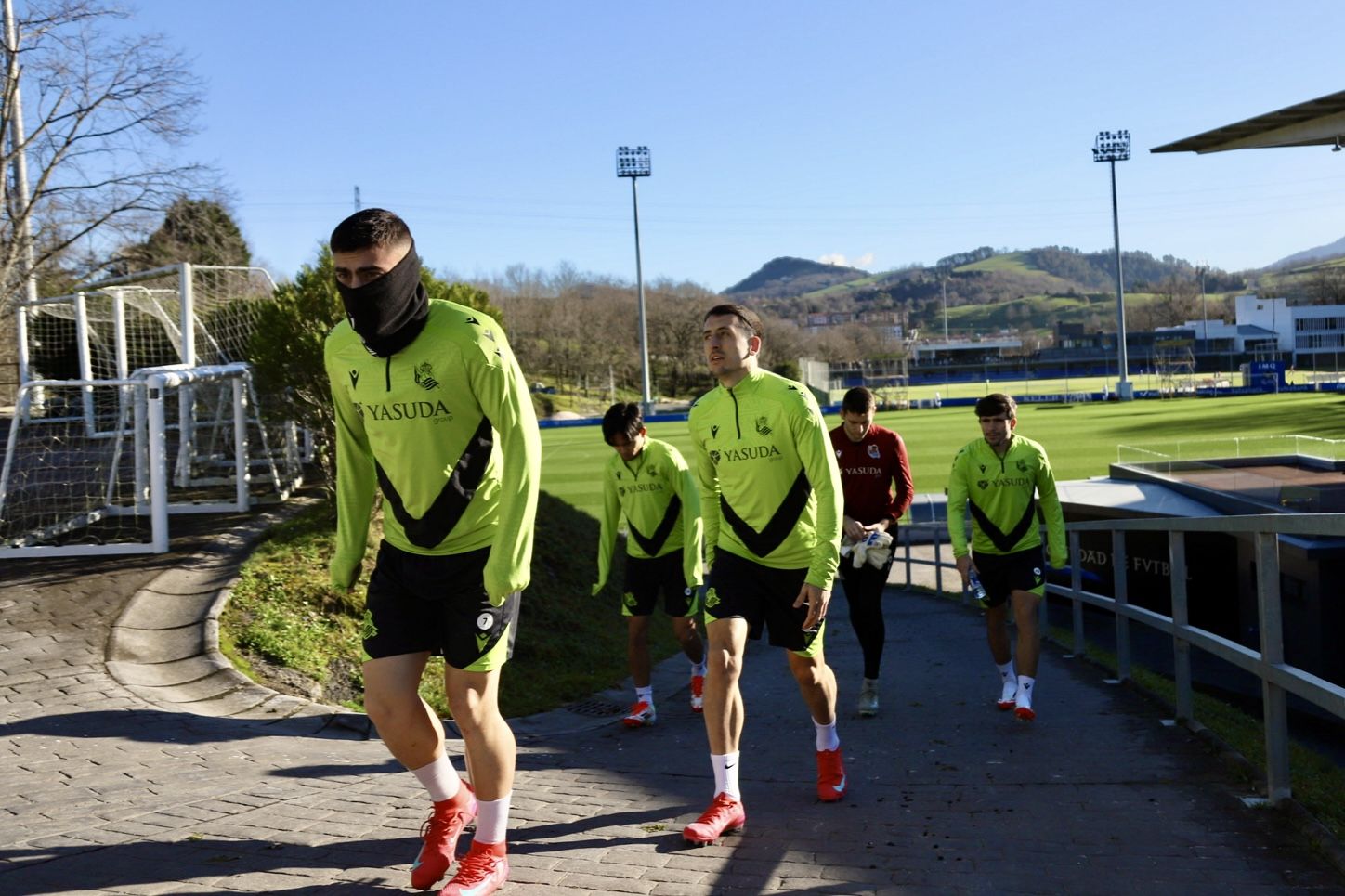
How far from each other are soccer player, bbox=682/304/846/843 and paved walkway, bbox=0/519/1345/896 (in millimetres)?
528

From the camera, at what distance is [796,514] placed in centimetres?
450

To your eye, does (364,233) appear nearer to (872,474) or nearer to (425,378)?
(425,378)

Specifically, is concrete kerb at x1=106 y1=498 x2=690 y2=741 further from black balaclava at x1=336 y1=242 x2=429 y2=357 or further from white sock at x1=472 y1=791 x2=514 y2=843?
black balaclava at x1=336 y1=242 x2=429 y2=357

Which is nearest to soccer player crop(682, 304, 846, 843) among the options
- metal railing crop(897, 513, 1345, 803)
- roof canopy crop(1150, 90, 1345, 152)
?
metal railing crop(897, 513, 1345, 803)

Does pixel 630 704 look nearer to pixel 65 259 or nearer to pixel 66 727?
pixel 66 727

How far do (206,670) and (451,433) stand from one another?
428 cm

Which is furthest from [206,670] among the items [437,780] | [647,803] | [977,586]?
[977,586]

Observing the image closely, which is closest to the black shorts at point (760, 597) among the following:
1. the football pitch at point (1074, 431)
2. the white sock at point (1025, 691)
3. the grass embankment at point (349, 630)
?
the white sock at point (1025, 691)

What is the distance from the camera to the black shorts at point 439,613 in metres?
3.39

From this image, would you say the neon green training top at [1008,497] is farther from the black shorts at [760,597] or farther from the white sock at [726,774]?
the white sock at [726,774]

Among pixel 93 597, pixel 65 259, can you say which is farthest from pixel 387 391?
pixel 65 259

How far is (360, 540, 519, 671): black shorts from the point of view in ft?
11.1

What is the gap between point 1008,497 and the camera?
22.0 ft

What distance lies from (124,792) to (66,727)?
1303 millimetres
